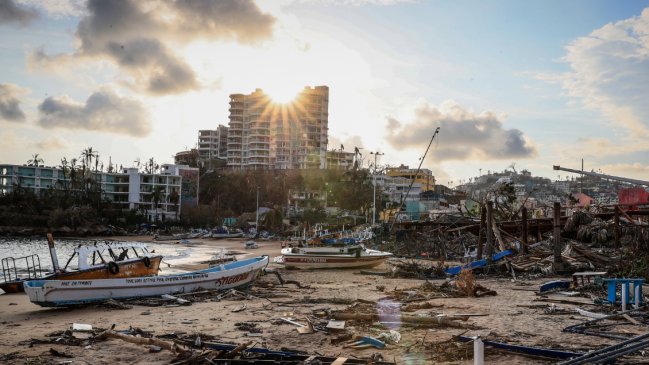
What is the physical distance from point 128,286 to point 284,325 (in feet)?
24.5

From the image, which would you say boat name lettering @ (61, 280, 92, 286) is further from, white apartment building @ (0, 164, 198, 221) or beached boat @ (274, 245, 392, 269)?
white apartment building @ (0, 164, 198, 221)

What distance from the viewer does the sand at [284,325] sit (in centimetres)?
983

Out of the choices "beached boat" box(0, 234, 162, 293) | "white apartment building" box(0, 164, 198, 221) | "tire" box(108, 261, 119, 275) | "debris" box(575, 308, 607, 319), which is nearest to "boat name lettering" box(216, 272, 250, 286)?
"beached boat" box(0, 234, 162, 293)

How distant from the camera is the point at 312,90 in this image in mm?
155250

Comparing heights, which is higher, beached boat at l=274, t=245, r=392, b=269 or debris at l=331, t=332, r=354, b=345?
debris at l=331, t=332, r=354, b=345

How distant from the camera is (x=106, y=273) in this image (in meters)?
18.9

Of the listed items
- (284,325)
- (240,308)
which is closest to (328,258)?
(240,308)

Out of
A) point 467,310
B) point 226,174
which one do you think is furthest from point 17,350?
point 226,174

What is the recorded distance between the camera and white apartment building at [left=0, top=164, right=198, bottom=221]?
10838 centimetres

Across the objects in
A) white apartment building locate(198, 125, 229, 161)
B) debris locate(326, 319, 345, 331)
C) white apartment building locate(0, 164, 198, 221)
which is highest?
white apartment building locate(198, 125, 229, 161)

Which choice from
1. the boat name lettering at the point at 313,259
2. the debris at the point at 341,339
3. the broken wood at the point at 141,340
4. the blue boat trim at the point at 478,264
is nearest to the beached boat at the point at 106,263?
the broken wood at the point at 141,340

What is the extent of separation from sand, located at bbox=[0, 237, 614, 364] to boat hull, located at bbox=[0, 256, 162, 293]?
1.28 metres

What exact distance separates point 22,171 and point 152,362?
115485mm

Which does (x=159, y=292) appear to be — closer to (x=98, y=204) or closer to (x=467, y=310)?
(x=467, y=310)
